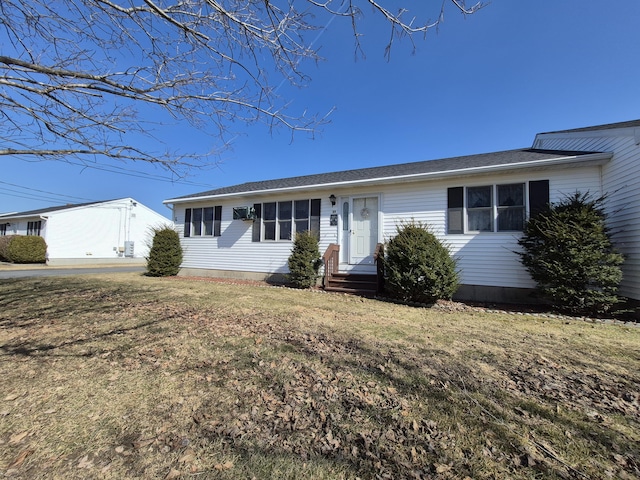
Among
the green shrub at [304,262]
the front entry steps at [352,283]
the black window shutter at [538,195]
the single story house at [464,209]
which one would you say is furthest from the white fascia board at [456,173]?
the front entry steps at [352,283]

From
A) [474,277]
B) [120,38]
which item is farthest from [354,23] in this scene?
[474,277]

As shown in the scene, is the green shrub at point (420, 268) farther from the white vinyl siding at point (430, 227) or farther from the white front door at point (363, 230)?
the white front door at point (363, 230)

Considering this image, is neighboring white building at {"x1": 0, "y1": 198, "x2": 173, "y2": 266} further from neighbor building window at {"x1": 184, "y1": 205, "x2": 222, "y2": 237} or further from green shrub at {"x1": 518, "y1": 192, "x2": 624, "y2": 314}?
green shrub at {"x1": 518, "y1": 192, "x2": 624, "y2": 314}

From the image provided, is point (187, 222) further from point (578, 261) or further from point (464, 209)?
point (578, 261)

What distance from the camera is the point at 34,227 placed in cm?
2255

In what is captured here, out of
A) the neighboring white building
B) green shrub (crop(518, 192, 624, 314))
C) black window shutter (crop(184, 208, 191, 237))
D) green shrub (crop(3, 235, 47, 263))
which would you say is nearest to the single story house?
green shrub (crop(518, 192, 624, 314))

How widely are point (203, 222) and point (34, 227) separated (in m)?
20.0

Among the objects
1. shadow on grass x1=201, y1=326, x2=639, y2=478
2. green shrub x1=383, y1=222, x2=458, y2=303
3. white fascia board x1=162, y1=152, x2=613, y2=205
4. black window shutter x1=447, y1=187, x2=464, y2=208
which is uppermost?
white fascia board x1=162, y1=152, x2=613, y2=205

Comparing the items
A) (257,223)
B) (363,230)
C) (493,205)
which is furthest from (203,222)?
(493,205)

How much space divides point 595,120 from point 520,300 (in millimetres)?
6873

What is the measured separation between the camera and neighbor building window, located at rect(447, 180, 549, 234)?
22.7 ft

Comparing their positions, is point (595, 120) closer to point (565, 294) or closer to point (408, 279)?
point (565, 294)

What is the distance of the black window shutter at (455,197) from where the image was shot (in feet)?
25.2

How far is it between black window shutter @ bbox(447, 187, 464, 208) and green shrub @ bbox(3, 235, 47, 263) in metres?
25.2
